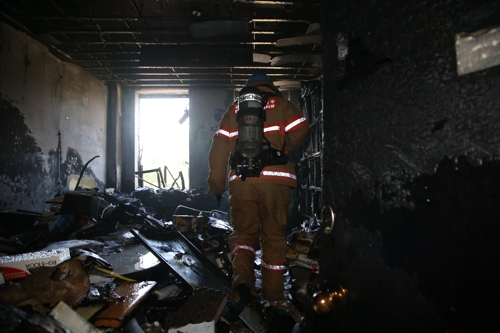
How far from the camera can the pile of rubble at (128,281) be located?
5.24 feet

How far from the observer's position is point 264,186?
2.41m

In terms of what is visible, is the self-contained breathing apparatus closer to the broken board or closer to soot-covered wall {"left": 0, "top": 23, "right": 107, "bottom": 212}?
the broken board

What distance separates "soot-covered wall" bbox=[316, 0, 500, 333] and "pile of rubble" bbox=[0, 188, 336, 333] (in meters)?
0.36

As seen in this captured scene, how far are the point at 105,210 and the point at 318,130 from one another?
425cm

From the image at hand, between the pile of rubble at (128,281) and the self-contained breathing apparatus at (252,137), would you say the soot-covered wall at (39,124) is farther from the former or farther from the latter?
the self-contained breathing apparatus at (252,137)

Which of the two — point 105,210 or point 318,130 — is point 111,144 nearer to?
point 105,210

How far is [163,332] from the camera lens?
1804 millimetres

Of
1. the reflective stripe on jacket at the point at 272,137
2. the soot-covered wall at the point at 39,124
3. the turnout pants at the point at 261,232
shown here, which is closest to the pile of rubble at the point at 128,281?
the turnout pants at the point at 261,232

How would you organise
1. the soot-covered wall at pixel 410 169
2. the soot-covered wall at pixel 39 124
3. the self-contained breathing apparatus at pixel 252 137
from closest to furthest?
the soot-covered wall at pixel 410 169
the self-contained breathing apparatus at pixel 252 137
the soot-covered wall at pixel 39 124

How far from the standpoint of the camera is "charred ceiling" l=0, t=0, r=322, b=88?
Answer: 15.1 feet

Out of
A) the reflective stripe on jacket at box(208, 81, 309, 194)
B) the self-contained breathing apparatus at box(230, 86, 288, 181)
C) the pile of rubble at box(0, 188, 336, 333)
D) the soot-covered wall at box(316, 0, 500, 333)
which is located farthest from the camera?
the reflective stripe on jacket at box(208, 81, 309, 194)

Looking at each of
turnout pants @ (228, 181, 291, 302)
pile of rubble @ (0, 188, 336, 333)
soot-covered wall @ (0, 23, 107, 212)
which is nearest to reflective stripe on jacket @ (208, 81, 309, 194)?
turnout pants @ (228, 181, 291, 302)

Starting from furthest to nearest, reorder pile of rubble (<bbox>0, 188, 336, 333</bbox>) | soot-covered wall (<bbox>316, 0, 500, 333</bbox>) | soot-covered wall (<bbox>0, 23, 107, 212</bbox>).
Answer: soot-covered wall (<bbox>0, 23, 107, 212</bbox>) < pile of rubble (<bbox>0, 188, 336, 333</bbox>) < soot-covered wall (<bbox>316, 0, 500, 333</bbox>)

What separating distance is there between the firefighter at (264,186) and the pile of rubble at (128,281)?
25cm
